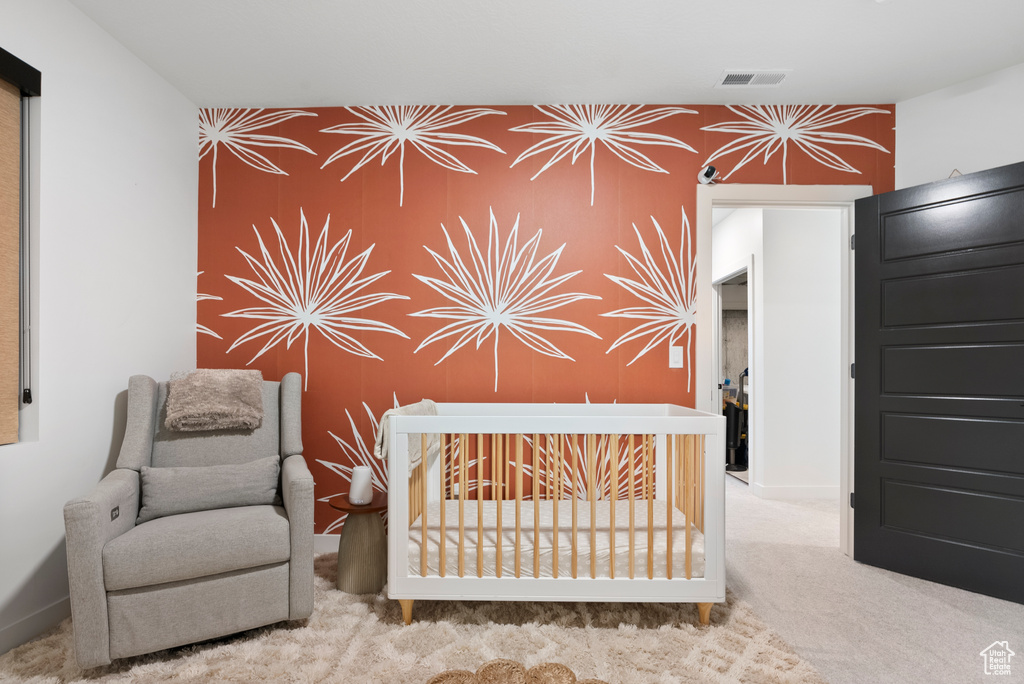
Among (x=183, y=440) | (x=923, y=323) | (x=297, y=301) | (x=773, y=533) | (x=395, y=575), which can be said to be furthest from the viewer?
(x=773, y=533)

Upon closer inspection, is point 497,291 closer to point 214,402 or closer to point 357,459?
point 357,459

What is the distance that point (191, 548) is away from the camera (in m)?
1.76

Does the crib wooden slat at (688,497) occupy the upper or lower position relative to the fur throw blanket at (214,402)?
lower

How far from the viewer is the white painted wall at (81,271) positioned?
1.93m

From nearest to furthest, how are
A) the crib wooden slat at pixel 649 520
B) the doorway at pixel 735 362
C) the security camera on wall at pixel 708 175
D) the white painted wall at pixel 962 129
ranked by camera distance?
1. the crib wooden slat at pixel 649 520
2. the white painted wall at pixel 962 129
3. the security camera on wall at pixel 708 175
4. the doorway at pixel 735 362

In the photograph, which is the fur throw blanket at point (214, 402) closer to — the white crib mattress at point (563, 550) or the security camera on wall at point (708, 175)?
the white crib mattress at point (563, 550)

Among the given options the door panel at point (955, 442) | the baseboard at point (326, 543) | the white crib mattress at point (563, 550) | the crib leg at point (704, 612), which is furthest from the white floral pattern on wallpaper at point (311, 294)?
the door panel at point (955, 442)

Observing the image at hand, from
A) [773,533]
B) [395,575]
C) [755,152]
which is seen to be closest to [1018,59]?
[755,152]

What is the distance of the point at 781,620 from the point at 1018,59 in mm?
2718

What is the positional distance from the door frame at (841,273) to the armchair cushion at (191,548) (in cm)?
211

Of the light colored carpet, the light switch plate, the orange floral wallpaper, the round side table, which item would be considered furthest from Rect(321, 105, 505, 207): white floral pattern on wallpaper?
the light colored carpet

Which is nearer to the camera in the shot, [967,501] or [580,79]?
[967,501]

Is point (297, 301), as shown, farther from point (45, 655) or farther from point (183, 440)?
point (45, 655)

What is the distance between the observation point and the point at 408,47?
2336 millimetres
